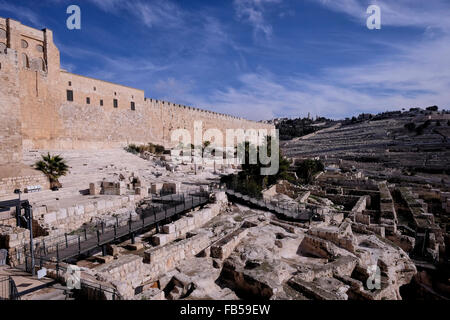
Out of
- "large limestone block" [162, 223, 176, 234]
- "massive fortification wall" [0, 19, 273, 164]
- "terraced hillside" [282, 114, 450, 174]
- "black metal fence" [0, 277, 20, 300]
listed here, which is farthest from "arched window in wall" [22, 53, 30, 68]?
"terraced hillside" [282, 114, 450, 174]

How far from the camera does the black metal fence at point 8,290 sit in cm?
468

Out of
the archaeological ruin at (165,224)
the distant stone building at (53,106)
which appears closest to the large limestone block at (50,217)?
the archaeological ruin at (165,224)

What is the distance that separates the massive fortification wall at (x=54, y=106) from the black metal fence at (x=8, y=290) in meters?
10.3

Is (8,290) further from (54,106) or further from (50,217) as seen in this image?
(54,106)

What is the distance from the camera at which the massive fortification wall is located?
45.2 ft

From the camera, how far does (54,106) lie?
22.7 m

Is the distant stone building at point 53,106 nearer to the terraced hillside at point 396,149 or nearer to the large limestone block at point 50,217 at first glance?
the large limestone block at point 50,217

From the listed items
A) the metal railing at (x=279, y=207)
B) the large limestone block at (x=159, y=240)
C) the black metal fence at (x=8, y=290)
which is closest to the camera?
the black metal fence at (x=8, y=290)

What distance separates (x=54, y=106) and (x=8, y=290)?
69.9 ft

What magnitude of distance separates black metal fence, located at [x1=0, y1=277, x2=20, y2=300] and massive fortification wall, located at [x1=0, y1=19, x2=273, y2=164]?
10.3 metres

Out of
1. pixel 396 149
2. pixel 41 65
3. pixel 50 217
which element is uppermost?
pixel 41 65

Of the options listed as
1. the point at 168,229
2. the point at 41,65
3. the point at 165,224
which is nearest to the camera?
the point at 168,229

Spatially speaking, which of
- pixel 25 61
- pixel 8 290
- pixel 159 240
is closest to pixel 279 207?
pixel 159 240
